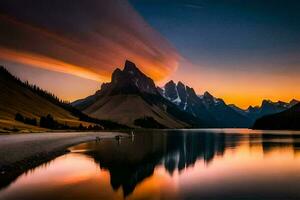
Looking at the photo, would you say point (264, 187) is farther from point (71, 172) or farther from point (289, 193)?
point (71, 172)

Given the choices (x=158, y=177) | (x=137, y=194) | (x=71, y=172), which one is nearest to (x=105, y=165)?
(x=71, y=172)

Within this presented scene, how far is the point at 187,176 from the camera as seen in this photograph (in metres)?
45.2

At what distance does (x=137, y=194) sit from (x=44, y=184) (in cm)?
1123

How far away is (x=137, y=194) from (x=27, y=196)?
974 cm

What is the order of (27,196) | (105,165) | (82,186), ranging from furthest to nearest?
(105,165) < (82,186) < (27,196)

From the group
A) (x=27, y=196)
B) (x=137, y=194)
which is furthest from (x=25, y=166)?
(x=137, y=194)

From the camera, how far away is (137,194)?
31.6 meters

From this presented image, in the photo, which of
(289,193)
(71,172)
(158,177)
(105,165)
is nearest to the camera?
(289,193)

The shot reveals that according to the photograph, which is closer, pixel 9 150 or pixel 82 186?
pixel 82 186

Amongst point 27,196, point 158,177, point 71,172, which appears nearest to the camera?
point 27,196

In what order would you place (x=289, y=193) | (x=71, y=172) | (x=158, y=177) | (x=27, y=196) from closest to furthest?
(x=27, y=196) < (x=289, y=193) < (x=158, y=177) < (x=71, y=172)

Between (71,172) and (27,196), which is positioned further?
(71,172)

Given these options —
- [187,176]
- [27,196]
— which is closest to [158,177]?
[187,176]

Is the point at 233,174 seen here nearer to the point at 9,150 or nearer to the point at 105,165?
the point at 105,165
